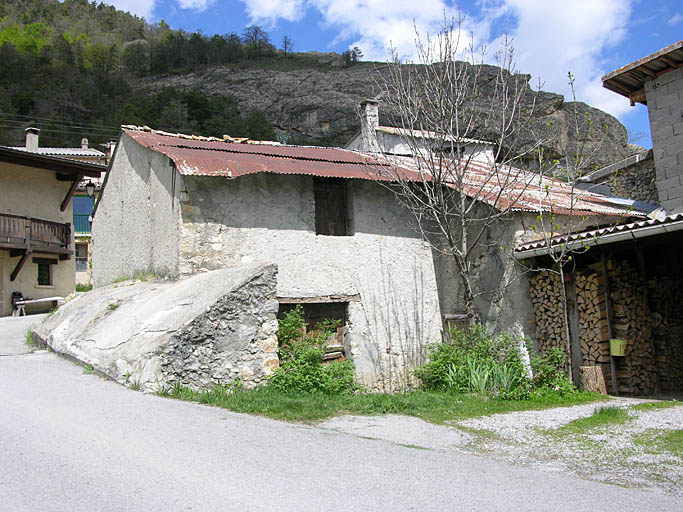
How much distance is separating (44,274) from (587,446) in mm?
22477

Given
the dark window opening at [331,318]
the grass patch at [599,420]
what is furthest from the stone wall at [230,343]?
the grass patch at [599,420]

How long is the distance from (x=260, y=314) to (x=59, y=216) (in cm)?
1868

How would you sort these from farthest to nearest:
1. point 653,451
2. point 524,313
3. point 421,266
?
point 421,266 → point 524,313 → point 653,451

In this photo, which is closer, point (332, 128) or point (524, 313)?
A: point (524, 313)

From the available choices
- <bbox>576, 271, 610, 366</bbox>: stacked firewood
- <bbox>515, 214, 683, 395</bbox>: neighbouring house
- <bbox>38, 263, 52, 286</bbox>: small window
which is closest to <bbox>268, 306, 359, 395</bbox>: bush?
<bbox>515, 214, 683, 395</bbox>: neighbouring house

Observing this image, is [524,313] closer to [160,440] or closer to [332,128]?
[160,440]

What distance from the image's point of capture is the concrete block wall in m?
12.1

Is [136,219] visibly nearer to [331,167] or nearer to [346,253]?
[331,167]

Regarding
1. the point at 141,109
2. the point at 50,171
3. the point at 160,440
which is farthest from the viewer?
the point at 141,109

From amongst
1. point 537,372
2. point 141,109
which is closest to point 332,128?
point 141,109

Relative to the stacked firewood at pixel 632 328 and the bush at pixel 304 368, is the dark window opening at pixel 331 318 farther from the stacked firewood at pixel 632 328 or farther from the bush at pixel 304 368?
the stacked firewood at pixel 632 328

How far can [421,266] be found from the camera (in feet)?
38.3

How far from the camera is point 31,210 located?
22.1 m

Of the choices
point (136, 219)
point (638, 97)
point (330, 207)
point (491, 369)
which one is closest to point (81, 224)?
point (136, 219)
